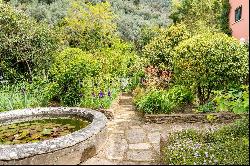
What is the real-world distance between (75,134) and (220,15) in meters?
19.3

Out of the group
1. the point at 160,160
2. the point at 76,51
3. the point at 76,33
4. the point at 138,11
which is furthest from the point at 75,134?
the point at 138,11

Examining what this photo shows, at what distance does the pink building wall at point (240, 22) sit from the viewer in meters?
20.4

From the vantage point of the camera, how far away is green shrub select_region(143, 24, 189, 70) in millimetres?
13844

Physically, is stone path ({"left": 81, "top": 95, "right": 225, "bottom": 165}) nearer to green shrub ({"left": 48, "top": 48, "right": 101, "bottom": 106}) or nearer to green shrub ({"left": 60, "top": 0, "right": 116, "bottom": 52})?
green shrub ({"left": 48, "top": 48, "right": 101, "bottom": 106})

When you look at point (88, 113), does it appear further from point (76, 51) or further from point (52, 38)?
point (52, 38)

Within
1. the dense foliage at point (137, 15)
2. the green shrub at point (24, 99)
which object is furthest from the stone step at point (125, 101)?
the dense foliage at point (137, 15)

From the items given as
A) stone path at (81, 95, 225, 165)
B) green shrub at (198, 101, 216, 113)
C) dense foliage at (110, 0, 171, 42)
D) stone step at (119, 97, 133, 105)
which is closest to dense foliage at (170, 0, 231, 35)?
dense foliage at (110, 0, 171, 42)

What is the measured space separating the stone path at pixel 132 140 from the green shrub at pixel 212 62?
143cm

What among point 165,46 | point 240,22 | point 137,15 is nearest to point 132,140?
point 165,46

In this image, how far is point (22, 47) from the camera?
512 inches

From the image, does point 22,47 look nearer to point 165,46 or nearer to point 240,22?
point 165,46

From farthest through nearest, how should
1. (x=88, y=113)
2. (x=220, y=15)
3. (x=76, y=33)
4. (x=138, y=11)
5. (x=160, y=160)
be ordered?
(x=138, y=11)
(x=220, y=15)
(x=76, y=33)
(x=88, y=113)
(x=160, y=160)

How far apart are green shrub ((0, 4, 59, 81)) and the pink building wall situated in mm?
11483

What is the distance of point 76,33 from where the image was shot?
2125 centimetres
